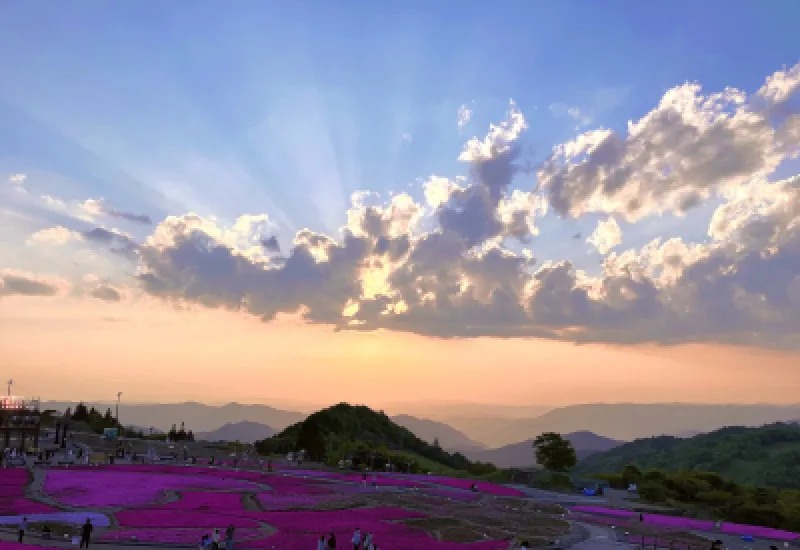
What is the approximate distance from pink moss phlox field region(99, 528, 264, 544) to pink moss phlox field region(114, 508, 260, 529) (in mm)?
1578

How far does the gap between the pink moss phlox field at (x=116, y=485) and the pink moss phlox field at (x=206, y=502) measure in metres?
2.69

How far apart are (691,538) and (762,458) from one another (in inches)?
5701

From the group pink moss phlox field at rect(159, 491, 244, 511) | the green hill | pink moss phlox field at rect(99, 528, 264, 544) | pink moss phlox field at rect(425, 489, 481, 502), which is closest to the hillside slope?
the green hill

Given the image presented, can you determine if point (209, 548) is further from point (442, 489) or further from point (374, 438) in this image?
point (374, 438)

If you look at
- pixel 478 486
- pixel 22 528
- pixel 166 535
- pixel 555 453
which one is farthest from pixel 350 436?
pixel 22 528

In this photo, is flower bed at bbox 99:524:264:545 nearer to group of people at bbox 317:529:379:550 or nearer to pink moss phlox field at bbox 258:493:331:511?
group of people at bbox 317:529:379:550

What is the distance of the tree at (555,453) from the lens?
11606 centimetres

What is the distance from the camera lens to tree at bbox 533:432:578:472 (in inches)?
4569

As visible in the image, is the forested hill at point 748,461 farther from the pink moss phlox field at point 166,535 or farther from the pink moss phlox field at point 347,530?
the pink moss phlox field at point 166,535

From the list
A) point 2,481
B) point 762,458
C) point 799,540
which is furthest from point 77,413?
point 762,458

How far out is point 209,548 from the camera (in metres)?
34.8

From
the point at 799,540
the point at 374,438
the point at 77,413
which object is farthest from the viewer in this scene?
the point at 374,438

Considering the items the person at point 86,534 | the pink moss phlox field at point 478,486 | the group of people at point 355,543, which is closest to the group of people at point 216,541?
the group of people at point 355,543

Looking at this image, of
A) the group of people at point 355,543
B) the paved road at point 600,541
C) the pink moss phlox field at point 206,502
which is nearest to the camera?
the group of people at point 355,543
